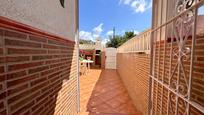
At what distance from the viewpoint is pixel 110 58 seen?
1174cm

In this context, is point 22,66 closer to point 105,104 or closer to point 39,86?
point 39,86

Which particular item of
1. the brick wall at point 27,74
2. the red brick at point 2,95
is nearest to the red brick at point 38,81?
the brick wall at point 27,74

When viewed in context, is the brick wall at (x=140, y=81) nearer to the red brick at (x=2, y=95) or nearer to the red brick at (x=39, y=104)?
the red brick at (x=39, y=104)

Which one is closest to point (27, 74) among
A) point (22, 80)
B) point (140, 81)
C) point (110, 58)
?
point (22, 80)

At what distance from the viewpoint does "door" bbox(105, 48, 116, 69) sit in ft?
38.2

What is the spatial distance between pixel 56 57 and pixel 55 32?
0.32 metres

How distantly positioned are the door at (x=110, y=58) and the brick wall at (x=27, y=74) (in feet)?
32.1

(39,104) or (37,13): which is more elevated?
(37,13)

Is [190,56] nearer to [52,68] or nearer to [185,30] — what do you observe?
[185,30]

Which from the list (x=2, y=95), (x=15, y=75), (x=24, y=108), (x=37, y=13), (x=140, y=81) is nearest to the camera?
(x=2, y=95)

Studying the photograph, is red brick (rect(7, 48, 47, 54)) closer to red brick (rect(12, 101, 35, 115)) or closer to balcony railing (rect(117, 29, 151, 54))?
red brick (rect(12, 101, 35, 115))

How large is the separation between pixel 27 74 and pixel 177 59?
1295mm

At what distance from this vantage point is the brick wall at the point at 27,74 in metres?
0.90

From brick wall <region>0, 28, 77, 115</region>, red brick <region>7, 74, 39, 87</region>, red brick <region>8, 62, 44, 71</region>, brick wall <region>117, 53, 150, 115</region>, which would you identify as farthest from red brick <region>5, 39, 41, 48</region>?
brick wall <region>117, 53, 150, 115</region>
